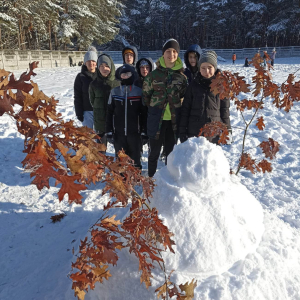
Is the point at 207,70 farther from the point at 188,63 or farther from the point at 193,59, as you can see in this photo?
the point at 188,63

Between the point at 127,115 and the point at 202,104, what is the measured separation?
3.87ft

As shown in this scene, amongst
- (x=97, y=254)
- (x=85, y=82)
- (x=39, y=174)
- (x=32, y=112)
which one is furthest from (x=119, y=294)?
(x=85, y=82)

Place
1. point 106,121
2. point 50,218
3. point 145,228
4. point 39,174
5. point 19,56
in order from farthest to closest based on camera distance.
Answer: point 19,56 < point 106,121 < point 50,218 < point 145,228 < point 39,174

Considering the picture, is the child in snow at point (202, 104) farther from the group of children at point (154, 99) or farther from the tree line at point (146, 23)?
the tree line at point (146, 23)

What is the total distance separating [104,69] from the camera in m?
4.09

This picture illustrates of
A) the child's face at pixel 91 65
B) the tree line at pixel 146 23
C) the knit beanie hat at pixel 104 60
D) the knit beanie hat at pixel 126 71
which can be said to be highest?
the tree line at pixel 146 23

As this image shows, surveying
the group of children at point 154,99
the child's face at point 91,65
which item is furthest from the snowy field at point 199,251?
the child's face at point 91,65

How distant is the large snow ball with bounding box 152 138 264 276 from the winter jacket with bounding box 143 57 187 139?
5.55 feet

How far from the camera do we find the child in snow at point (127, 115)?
12.3ft

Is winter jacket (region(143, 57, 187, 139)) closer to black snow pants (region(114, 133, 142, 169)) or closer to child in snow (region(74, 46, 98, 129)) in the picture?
black snow pants (region(114, 133, 142, 169))

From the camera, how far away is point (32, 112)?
1.02 metres

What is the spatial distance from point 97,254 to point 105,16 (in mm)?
35941

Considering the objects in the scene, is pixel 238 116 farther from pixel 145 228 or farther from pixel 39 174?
pixel 39 174

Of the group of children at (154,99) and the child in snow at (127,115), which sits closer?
the group of children at (154,99)
